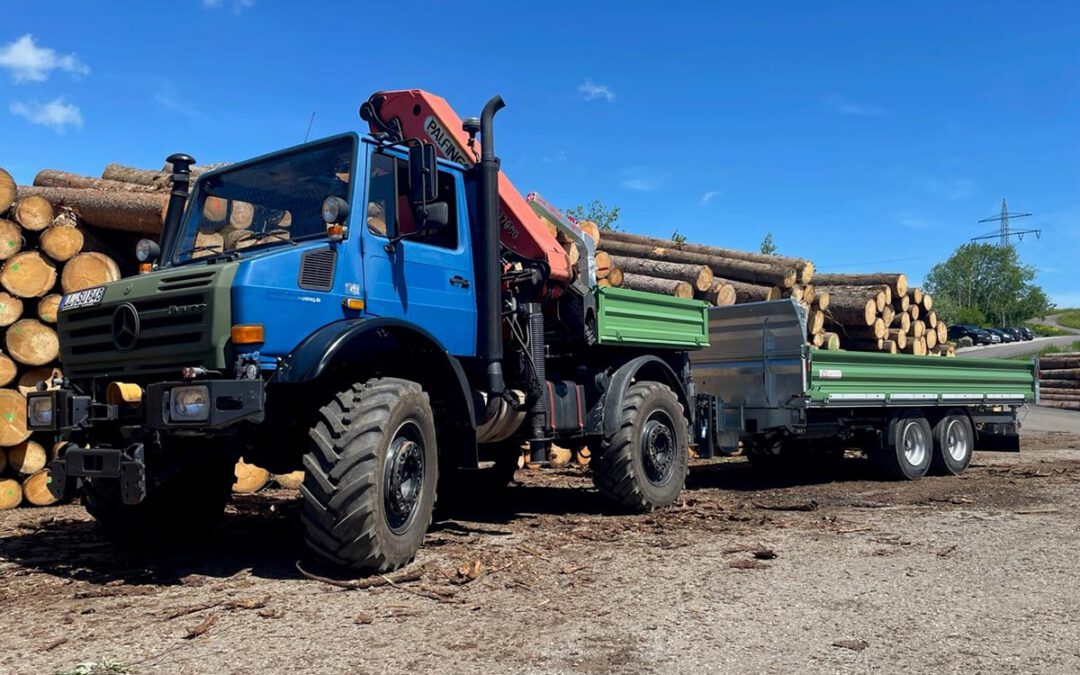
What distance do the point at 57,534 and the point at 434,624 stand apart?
176 inches

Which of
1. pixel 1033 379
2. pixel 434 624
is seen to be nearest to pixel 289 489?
pixel 434 624

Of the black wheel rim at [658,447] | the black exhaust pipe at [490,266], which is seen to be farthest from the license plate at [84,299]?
the black wheel rim at [658,447]

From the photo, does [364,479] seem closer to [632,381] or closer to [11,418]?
[632,381]

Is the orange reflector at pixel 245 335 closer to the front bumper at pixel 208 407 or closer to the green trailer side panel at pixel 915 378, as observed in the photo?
the front bumper at pixel 208 407

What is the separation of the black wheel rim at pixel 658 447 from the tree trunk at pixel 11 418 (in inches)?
242

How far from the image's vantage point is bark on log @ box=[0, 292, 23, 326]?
901 centimetres

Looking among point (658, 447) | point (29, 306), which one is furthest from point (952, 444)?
point (29, 306)

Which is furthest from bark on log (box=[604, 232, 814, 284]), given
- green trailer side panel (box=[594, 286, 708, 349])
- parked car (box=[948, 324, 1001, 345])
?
parked car (box=[948, 324, 1001, 345])

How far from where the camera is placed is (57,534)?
7.46 metres

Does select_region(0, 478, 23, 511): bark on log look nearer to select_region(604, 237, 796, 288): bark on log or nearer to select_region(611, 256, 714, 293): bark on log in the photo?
select_region(611, 256, 714, 293): bark on log

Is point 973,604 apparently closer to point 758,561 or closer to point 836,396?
point 758,561

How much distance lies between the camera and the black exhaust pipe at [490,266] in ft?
22.5

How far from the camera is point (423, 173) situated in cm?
600

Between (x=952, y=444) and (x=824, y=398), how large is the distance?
335 centimetres
